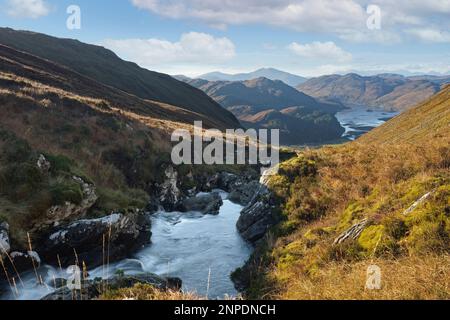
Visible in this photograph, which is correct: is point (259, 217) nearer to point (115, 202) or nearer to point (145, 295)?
point (115, 202)

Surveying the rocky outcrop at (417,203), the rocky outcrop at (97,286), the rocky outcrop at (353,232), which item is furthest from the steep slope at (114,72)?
the rocky outcrop at (417,203)

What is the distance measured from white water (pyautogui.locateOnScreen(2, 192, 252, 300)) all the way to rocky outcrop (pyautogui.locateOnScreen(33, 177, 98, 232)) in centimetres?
202

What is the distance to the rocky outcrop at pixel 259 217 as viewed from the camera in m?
18.3

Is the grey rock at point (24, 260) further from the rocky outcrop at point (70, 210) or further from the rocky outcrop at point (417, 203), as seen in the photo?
the rocky outcrop at point (417, 203)

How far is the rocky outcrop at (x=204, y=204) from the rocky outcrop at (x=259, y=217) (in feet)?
15.8

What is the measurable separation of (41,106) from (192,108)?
10170 cm

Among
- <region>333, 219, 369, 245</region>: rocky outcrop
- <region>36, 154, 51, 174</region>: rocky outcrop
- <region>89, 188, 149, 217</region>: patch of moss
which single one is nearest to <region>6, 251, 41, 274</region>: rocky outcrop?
<region>89, 188, 149, 217</region>: patch of moss

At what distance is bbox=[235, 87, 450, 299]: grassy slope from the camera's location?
24.6ft

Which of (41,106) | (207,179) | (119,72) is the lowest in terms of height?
(207,179)

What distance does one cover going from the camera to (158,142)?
105 feet

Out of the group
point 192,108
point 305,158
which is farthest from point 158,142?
point 192,108

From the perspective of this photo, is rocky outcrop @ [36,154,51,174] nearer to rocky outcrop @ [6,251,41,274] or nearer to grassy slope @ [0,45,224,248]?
grassy slope @ [0,45,224,248]

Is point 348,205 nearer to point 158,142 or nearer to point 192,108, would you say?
point 158,142

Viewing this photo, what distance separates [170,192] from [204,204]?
96.5 inches
